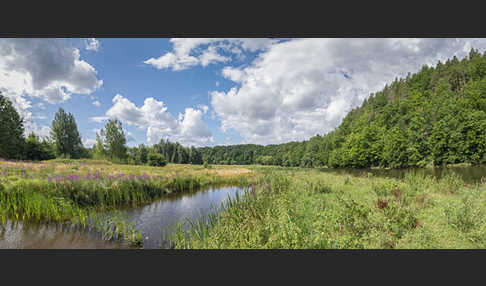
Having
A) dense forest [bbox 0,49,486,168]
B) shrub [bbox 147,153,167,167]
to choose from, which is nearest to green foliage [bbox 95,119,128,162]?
dense forest [bbox 0,49,486,168]

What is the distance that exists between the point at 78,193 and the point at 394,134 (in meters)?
56.4

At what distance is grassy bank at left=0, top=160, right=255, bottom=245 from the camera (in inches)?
294

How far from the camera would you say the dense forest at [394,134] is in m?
12.4

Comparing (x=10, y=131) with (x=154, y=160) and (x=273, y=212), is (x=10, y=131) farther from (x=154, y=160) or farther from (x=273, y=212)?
(x=273, y=212)

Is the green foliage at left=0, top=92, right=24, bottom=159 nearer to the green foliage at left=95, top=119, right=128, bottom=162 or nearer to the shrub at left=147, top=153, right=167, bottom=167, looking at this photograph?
the green foliage at left=95, top=119, right=128, bottom=162

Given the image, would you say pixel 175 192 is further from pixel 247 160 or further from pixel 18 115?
pixel 247 160

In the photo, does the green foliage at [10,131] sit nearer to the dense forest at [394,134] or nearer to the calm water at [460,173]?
the dense forest at [394,134]

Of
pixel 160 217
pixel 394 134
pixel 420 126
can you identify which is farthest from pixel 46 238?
pixel 420 126

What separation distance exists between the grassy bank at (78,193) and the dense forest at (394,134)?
5.46 ft

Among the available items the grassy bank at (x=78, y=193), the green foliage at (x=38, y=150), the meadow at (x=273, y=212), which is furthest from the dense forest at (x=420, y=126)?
the green foliage at (x=38, y=150)

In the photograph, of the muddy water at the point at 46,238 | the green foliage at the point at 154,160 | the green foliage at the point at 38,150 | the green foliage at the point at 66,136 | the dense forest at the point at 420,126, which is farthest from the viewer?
the dense forest at the point at 420,126

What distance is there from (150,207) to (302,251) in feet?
32.4

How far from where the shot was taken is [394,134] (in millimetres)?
43406

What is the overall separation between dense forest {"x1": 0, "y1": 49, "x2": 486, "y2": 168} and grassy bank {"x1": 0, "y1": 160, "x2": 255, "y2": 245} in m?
1.67
